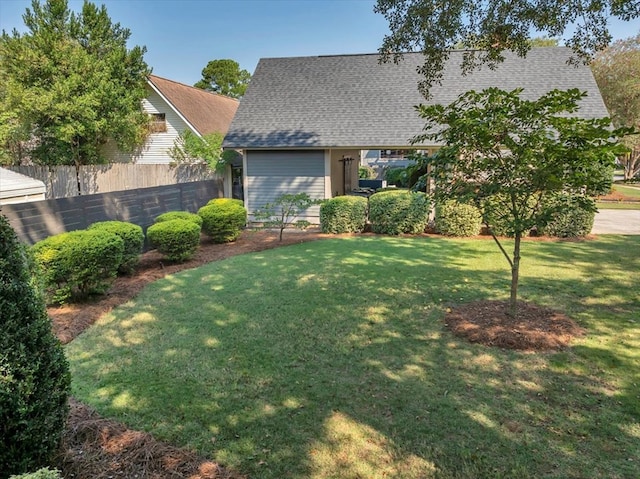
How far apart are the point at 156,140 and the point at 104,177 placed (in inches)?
202

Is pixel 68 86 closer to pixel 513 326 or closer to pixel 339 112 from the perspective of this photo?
pixel 339 112

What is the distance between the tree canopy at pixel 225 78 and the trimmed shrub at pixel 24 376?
48651 mm

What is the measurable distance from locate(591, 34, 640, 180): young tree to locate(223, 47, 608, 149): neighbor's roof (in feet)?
49.7

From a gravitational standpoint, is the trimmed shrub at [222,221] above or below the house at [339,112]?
below

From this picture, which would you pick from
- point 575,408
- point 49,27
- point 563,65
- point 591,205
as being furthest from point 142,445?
point 49,27

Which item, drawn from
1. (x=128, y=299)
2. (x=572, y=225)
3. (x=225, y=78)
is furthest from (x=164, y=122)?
(x=225, y=78)

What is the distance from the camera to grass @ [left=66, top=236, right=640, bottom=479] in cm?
299

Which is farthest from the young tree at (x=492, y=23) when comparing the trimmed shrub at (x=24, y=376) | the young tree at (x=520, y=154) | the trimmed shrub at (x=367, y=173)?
the trimmed shrub at (x=367, y=173)

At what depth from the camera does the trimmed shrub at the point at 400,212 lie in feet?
39.5

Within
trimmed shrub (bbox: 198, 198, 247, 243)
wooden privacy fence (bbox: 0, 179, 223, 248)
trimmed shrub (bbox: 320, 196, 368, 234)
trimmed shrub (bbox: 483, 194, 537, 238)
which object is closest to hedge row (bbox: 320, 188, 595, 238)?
trimmed shrub (bbox: 320, 196, 368, 234)

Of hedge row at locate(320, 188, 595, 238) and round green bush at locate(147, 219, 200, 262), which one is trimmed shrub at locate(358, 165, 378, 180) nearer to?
hedge row at locate(320, 188, 595, 238)

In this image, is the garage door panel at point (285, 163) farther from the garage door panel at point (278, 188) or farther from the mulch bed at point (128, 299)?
the mulch bed at point (128, 299)

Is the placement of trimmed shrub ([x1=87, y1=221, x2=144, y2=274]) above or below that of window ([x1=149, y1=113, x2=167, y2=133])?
below

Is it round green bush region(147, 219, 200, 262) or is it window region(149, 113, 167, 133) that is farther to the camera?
window region(149, 113, 167, 133)
